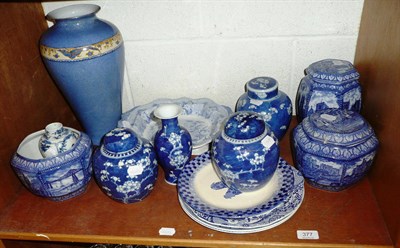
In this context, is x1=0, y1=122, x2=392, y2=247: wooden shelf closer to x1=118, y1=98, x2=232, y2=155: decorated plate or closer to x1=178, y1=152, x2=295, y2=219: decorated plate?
x1=178, y1=152, x2=295, y2=219: decorated plate

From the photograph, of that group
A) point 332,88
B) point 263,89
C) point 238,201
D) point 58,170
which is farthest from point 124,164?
point 332,88

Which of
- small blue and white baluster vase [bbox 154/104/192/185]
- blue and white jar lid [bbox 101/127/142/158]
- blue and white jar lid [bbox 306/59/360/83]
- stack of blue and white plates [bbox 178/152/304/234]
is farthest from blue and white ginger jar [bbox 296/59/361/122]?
blue and white jar lid [bbox 101/127/142/158]

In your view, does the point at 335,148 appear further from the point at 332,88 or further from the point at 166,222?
the point at 166,222

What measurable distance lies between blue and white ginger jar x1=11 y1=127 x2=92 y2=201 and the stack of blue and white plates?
225 mm

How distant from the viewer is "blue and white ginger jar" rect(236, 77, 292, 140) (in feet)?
3.03

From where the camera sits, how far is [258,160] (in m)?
0.76

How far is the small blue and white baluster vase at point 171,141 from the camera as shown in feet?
2.77

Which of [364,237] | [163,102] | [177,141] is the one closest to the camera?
[364,237]

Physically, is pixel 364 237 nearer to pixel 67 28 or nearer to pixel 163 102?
pixel 163 102

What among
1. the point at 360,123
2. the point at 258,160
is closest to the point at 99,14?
the point at 258,160

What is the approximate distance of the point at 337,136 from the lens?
2.56ft

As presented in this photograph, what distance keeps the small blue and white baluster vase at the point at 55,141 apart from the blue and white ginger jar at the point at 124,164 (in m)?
0.09

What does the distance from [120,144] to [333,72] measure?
521 mm

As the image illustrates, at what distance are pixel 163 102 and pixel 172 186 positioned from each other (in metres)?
0.28
